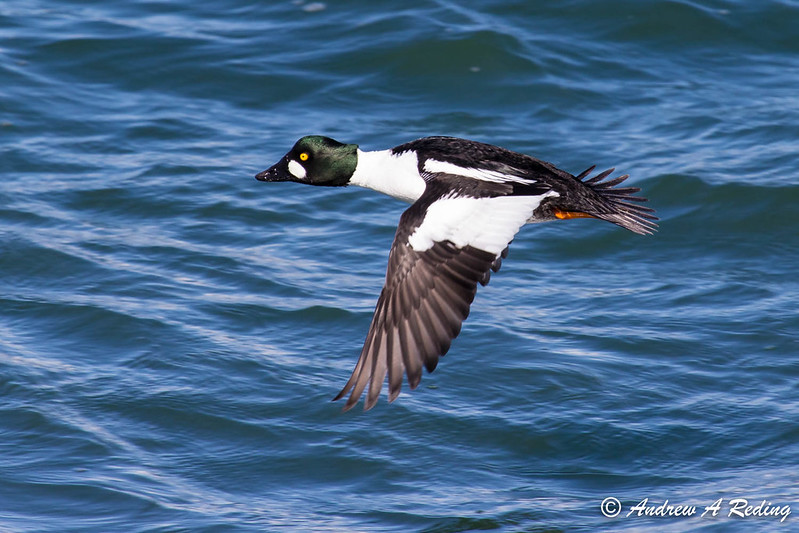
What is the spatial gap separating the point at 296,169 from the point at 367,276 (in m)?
1.41

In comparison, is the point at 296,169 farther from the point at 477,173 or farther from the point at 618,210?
the point at 618,210

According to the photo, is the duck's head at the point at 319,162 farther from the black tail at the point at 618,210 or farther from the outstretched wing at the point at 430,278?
the black tail at the point at 618,210

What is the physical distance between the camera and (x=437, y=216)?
4.99m

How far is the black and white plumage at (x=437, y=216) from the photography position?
461 cm

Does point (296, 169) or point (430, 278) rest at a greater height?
point (296, 169)

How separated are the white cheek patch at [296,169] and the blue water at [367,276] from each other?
44.0 inches

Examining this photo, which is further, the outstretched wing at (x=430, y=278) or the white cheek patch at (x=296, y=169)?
the white cheek patch at (x=296, y=169)

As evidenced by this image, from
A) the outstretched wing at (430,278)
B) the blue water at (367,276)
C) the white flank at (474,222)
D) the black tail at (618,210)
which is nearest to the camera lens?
the outstretched wing at (430,278)

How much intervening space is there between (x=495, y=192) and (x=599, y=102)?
174 inches

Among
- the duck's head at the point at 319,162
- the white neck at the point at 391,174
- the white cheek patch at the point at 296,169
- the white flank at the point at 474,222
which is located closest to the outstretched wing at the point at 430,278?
the white flank at the point at 474,222

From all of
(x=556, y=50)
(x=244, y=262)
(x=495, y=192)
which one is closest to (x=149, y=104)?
(x=244, y=262)

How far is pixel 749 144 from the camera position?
888 cm

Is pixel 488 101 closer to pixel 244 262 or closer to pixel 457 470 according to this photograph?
pixel 244 262

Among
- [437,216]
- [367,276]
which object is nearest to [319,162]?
[437,216]
